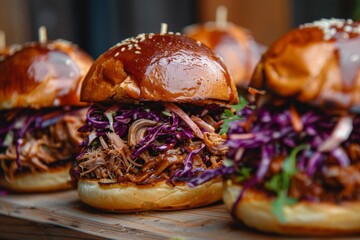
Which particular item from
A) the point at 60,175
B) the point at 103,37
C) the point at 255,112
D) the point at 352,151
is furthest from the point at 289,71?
the point at 103,37

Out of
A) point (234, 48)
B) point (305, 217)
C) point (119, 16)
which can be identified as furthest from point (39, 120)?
point (119, 16)

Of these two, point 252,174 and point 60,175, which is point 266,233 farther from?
point 60,175

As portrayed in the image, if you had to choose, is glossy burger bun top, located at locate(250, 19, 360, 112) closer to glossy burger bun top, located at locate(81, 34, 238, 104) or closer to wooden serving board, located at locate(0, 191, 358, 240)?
wooden serving board, located at locate(0, 191, 358, 240)

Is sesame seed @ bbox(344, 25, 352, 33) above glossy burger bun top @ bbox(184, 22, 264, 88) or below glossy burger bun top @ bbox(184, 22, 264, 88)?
above

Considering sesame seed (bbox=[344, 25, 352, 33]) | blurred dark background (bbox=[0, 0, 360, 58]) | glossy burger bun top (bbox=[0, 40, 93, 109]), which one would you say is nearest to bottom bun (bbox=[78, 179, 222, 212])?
glossy burger bun top (bbox=[0, 40, 93, 109])

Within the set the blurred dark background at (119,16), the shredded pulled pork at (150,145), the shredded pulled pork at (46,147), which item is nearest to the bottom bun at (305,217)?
the shredded pulled pork at (150,145)

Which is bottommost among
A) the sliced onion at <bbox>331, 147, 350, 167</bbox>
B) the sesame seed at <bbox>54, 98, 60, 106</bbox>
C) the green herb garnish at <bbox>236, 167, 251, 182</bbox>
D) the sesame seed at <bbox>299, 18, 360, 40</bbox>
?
the sesame seed at <bbox>54, 98, 60, 106</bbox>

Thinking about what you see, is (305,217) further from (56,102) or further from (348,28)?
(56,102)
